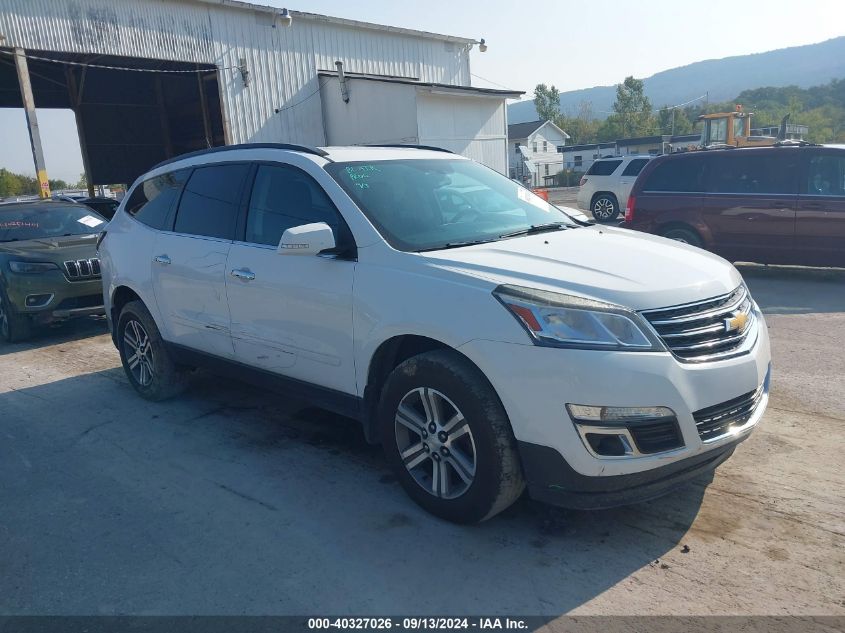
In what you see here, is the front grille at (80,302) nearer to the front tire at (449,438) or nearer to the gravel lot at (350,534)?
the gravel lot at (350,534)

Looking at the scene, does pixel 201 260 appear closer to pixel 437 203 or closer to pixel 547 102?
pixel 437 203

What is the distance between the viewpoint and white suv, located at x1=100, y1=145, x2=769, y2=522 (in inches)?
111

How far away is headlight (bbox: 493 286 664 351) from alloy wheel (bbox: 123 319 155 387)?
376 centimetres

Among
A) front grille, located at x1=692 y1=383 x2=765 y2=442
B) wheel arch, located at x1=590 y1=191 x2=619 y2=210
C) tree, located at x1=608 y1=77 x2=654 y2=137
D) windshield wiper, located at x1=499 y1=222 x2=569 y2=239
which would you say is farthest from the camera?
tree, located at x1=608 y1=77 x2=654 y2=137

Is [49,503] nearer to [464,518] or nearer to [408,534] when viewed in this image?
[408,534]

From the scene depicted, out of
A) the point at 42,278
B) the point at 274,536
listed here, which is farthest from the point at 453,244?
the point at 42,278

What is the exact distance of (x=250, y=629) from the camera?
2.66 metres

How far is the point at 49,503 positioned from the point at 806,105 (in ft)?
361

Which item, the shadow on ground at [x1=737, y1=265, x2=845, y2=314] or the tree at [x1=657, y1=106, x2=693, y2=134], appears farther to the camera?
the tree at [x1=657, y1=106, x2=693, y2=134]

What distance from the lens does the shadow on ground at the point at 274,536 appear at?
9.35 feet

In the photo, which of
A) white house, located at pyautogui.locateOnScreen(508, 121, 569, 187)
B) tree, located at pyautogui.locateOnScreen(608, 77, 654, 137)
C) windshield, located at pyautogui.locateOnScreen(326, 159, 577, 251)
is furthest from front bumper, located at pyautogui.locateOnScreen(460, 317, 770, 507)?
tree, located at pyautogui.locateOnScreen(608, 77, 654, 137)

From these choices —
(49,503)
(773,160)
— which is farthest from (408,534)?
(773,160)

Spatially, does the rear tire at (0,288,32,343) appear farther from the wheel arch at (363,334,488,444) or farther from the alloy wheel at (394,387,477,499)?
the alloy wheel at (394,387,477,499)

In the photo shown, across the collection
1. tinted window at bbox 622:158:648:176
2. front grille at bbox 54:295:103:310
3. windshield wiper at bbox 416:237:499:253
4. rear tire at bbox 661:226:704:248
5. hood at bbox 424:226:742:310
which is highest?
windshield wiper at bbox 416:237:499:253
